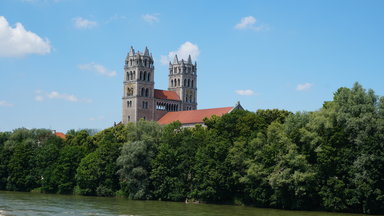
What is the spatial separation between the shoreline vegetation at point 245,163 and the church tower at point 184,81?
198 feet

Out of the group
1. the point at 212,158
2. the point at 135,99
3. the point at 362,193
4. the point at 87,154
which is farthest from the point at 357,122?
the point at 135,99

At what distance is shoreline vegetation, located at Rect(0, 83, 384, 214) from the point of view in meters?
56.9

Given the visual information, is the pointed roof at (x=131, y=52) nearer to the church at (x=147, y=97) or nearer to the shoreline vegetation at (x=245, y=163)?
the church at (x=147, y=97)

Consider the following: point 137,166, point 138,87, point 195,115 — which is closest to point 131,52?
point 138,87

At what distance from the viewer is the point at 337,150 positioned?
58531mm

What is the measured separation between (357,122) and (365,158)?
4.09m

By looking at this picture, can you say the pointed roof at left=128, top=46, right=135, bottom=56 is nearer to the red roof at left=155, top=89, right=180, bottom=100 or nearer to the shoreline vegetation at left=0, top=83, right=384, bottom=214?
the red roof at left=155, top=89, right=180, bottom=100

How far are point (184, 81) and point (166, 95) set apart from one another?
938cm

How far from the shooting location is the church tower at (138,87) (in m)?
136

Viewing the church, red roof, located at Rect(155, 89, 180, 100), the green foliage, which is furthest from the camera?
red roof, located at Rect(155, 89, 180, 100)

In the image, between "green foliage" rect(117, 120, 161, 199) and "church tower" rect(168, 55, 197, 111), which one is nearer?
"green foliage" rect(117, 120, 161, 199)

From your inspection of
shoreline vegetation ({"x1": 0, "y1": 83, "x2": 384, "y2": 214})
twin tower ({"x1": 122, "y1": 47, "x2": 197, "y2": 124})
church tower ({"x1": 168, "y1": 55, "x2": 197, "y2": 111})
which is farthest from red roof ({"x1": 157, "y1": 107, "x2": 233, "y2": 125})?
shoreline vegetation ({"x1": 0, "y1": 83, "x2": 384, "y2": 214})

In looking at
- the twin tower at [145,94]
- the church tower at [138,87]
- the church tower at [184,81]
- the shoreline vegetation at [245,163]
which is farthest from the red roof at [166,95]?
the shoreline vegetation at [245,163]

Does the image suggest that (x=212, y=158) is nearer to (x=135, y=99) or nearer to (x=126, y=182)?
(x=126, y=182)
